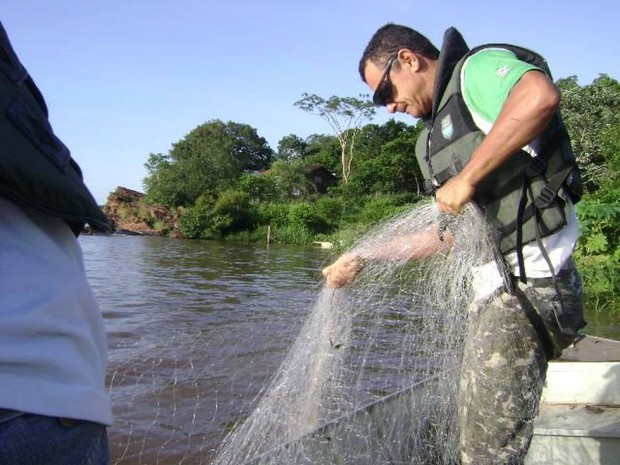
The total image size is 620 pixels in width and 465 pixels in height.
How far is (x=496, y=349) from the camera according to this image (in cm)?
266

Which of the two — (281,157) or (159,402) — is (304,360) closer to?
(159,402)

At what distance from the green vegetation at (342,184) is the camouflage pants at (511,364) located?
8950 millimetres

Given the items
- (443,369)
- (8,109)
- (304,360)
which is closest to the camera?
(8,109)

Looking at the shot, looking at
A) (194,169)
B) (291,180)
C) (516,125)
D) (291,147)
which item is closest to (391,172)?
(291,180)

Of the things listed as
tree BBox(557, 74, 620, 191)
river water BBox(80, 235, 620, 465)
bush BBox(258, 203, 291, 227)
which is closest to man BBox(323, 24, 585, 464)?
river water BBox(80, 235, 620, 465)

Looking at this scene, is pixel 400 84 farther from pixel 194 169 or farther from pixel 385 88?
pixel 194 169

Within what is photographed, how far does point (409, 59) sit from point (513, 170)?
27.9 inches

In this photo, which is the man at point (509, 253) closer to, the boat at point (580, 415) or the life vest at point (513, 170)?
the life vest at point (513, 170)

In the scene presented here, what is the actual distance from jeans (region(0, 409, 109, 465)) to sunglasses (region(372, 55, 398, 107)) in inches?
83.8

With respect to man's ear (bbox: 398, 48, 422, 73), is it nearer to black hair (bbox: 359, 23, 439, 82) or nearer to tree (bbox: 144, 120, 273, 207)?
black hair (bbox: 359, 23, 439, 82)

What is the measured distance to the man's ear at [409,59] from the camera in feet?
9.37

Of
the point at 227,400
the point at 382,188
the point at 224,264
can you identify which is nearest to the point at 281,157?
the point at 382,188

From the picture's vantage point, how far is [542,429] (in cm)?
366

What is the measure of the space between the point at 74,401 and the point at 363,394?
4505 mm
